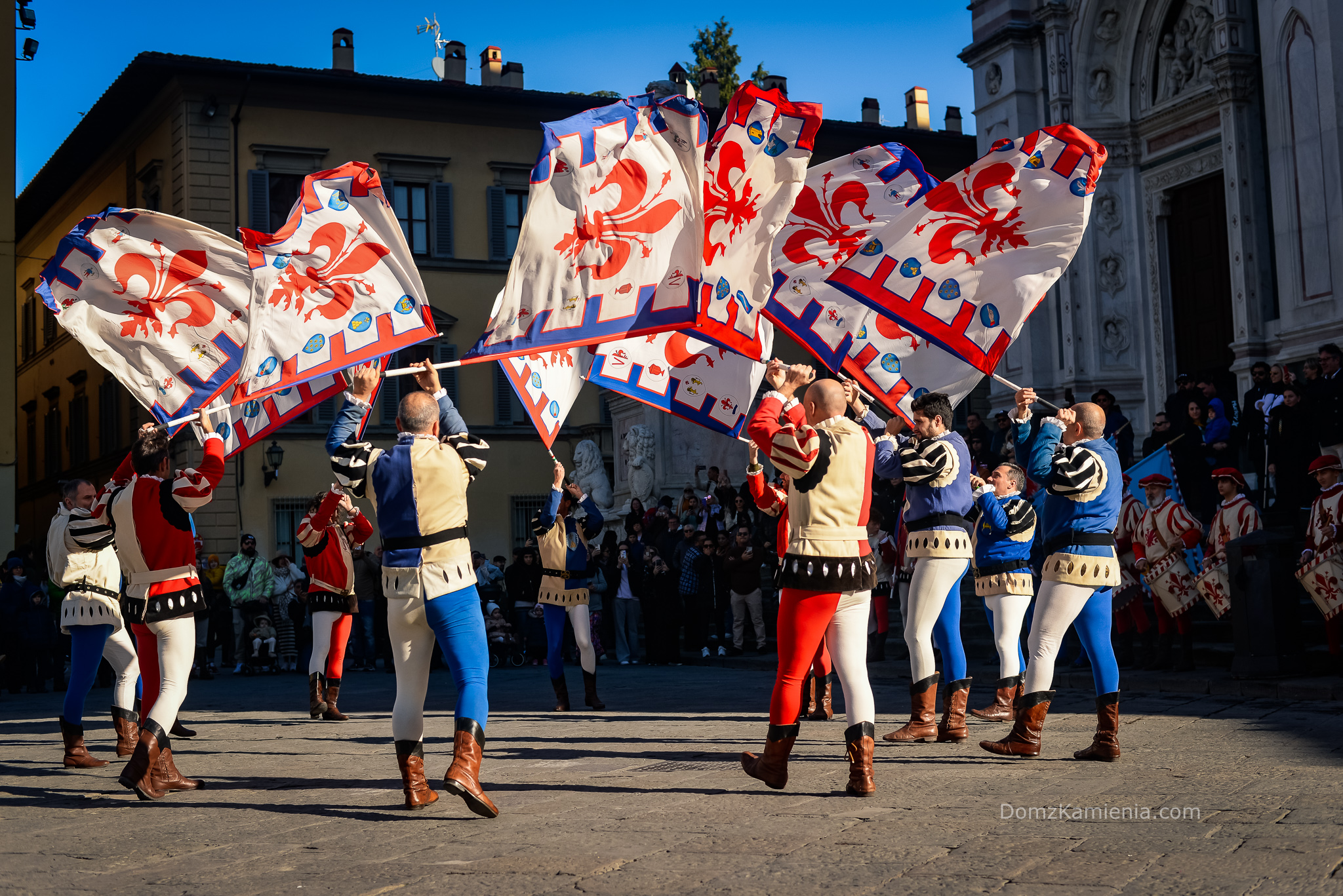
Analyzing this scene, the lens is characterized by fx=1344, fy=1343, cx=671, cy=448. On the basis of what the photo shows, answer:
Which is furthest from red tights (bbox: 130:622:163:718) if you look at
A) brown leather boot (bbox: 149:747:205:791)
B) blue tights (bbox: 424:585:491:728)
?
blue tights (bbox: 424:585:491:728)

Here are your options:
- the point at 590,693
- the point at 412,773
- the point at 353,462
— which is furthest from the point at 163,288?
the point at 590,693

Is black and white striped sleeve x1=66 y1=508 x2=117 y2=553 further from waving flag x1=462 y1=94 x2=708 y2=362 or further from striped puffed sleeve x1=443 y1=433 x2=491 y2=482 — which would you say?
waving flag x1=462 y1=94 x2=708 y2=362

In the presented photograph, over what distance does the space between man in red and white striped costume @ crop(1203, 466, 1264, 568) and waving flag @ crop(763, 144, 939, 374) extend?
4454 millimetres

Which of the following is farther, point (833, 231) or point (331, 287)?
point (833, 231)

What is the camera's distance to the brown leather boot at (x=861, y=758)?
6.57 m

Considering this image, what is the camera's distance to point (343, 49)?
35.2 m

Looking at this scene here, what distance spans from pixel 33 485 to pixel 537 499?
20252 mm

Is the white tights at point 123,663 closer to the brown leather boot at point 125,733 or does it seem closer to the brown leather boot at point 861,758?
the brown leather boot at point 125,733

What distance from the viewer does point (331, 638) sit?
11.6m

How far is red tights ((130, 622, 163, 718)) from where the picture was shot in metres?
7.75

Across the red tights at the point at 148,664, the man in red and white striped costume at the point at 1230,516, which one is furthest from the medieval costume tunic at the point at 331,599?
the man in red and white striped costume at the point at 1230,516

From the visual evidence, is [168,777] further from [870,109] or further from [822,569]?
[870,109]

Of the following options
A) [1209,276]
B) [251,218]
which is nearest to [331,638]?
[1209,276]

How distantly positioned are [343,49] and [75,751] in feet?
96.8
